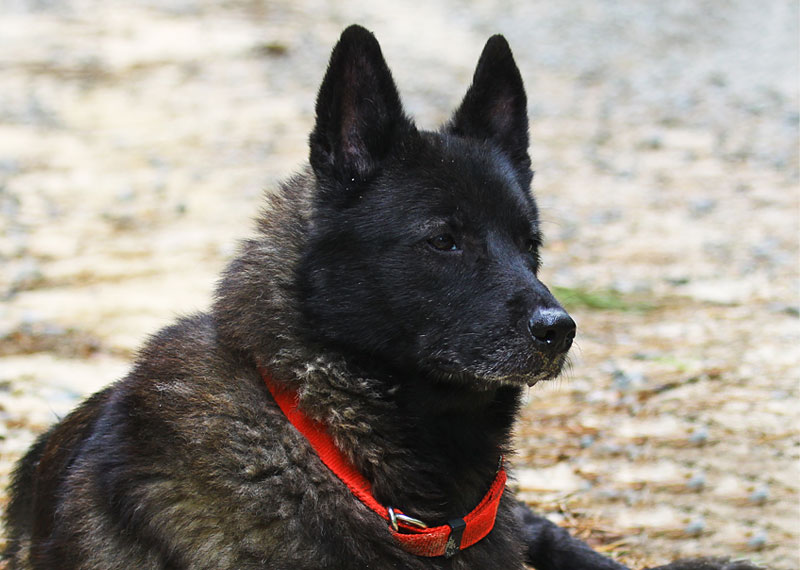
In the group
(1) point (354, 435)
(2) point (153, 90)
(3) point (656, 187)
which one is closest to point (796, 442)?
(1) point (354, 435)

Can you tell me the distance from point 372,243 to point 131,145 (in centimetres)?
1015

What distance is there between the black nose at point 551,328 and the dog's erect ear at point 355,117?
81 centimetres

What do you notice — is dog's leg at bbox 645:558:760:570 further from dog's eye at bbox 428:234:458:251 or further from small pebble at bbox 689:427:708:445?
dog's eye at bbox 428:234:458:251

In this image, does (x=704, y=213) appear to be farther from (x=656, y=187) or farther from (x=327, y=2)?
(x=327, y=2)

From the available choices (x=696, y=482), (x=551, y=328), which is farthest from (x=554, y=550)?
(x=551, y=328)

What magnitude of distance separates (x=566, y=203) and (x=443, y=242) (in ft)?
25.5

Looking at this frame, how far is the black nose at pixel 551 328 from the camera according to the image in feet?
10.1

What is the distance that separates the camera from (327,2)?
19.8m

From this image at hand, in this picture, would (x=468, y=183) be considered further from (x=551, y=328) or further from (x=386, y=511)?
(x=386, y=511)

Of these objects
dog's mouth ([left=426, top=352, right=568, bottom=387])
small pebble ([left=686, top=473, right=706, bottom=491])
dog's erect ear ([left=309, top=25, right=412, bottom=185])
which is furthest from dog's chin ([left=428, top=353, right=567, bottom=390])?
small pebble ([left=686, top=473, right=706, bottom=491])

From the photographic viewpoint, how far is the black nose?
3.09m

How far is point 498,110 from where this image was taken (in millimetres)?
3846

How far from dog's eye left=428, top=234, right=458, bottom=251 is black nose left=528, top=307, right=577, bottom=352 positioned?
1.27 feet

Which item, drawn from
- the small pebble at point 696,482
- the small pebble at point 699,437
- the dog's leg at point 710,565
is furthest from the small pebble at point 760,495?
the dog's leg at point 710,565
